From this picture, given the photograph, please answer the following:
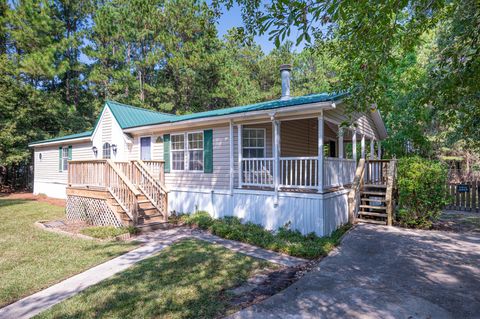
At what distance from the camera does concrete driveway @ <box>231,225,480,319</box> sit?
3512mm

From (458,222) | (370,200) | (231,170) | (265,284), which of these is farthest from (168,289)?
(458,222)

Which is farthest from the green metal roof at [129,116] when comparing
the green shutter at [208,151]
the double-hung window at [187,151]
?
Result: the green shutter at [208,151]

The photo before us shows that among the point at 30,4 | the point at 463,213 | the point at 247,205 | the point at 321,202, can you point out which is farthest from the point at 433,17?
the point at 30,4

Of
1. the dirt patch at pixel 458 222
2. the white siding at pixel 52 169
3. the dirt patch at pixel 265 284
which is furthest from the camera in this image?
the white siding at pixel 52 169

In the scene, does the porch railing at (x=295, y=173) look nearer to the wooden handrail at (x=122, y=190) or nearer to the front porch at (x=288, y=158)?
the front porch at (x=288, y=158)

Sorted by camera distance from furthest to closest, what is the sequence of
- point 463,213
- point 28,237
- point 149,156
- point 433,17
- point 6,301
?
point 149,156 < point 463,213 < point 28,237 < point 433,17 < point 6,301

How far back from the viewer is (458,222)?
29.2 feet

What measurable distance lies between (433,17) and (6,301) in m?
8.68

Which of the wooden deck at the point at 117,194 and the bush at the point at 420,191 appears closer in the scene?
the bush at the point at 420,191

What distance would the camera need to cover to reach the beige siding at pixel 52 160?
1523cm

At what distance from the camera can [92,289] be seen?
4.24m

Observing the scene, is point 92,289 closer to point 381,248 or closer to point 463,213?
point 381,248

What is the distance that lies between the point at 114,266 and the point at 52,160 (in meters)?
15.5

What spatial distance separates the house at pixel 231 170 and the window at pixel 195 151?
0.12 ft
